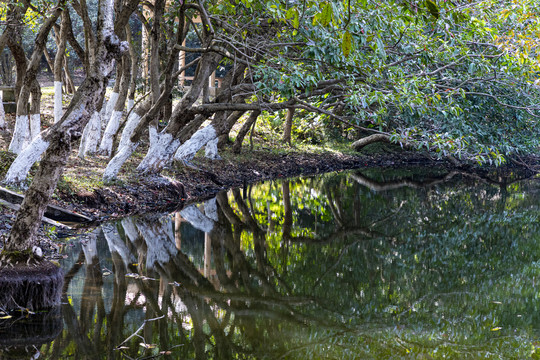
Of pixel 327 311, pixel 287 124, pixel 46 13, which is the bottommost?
pixel 327 311

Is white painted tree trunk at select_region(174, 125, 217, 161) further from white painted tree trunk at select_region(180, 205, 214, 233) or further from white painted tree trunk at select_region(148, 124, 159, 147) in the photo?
white painted tree trunk at select_region(180, 205, 214, 233)

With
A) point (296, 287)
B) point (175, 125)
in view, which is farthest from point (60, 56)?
point (296, 287)

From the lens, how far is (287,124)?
84.9 ft

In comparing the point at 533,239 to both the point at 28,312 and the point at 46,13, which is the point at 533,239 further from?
the point at 46,13

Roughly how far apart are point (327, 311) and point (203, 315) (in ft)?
4.95

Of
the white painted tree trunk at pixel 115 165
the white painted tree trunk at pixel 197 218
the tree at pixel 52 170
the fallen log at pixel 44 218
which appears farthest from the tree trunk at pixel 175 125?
the tree at pixel 52 170

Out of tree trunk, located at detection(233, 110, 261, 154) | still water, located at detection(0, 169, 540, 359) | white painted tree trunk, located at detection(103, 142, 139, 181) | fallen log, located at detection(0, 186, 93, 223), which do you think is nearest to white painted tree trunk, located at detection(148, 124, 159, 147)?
white painted tree trunk, located at detection(103, 142, 139, 181)

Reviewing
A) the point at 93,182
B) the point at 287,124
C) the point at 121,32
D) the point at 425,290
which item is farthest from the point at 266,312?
the point at 287,124

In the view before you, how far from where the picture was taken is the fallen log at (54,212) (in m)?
9.80

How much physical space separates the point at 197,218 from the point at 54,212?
3162mm

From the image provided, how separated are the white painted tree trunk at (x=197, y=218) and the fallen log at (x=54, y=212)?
2.14m

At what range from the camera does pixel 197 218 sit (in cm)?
1253

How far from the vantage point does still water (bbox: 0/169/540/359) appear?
579 cm

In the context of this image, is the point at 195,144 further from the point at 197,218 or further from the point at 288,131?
the point at 288,131
